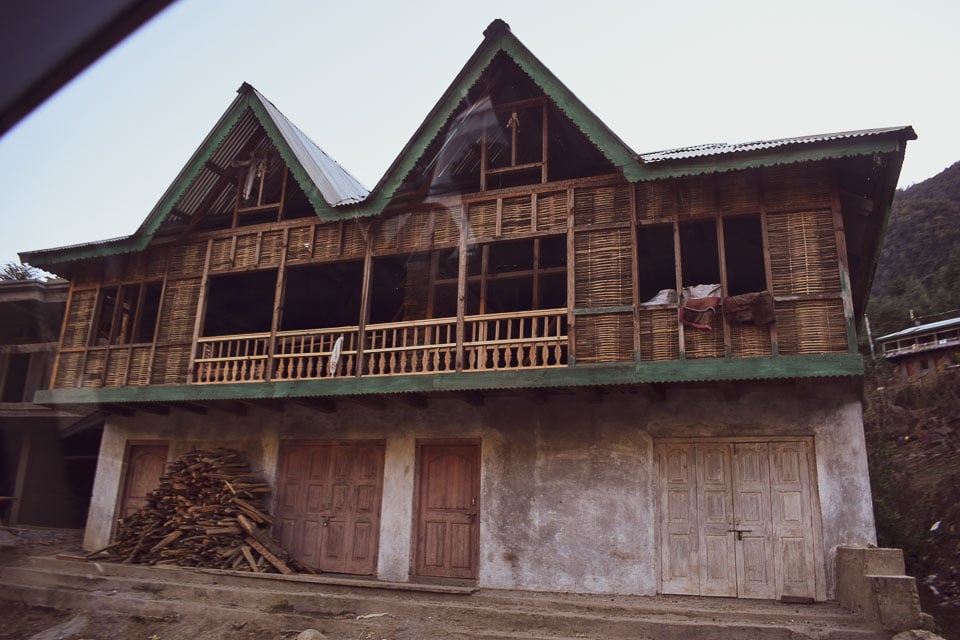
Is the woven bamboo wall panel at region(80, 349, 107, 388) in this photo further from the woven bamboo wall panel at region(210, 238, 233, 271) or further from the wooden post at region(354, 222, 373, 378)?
the wooden post at region(354, 222, 373, 378)

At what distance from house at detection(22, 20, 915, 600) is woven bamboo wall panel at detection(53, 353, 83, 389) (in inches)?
2.6

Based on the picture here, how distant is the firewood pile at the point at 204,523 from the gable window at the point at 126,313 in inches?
134

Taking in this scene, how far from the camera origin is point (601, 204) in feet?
40.2

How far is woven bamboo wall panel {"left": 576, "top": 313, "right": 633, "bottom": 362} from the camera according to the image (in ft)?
37.4

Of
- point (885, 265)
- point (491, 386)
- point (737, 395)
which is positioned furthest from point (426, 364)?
point (885, 265)

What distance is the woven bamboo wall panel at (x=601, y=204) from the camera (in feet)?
39.8

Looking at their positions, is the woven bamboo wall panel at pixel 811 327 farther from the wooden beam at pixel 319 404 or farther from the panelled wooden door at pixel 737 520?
the wooden beam at pixel 319 404

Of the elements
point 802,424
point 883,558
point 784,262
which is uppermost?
point 784,262

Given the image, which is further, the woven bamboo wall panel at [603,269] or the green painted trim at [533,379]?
the woven bamboo wall panel at [603,269]

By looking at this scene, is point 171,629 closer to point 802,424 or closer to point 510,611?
point 510,611

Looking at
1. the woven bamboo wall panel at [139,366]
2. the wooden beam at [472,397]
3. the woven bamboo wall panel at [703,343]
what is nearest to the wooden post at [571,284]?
the woven bamboo wall panel at [703,343]

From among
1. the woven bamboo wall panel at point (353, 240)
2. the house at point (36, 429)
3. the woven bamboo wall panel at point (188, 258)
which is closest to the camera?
the woven bamboo wall panel at point (353, 240)

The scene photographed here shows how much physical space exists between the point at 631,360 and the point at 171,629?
8.20 m

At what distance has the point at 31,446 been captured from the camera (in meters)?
20.6
